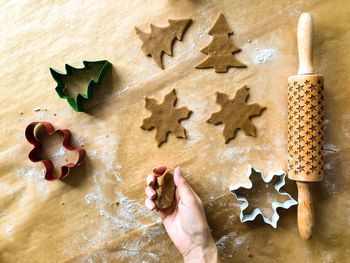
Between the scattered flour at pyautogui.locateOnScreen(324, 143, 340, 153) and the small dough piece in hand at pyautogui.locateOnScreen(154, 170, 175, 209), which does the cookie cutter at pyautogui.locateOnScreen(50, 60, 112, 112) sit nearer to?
the small dough piece in hand at pyautogui.locateOnScreen(154, 170, 175, 209)

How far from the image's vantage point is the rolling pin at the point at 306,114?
3.66 ft

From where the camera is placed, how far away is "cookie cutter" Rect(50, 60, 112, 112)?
1266 mm

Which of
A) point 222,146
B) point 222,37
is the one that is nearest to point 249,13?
point 222,37

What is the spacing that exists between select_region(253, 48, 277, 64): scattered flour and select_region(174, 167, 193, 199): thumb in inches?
15.7

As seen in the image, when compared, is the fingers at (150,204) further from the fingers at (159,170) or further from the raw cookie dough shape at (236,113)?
the raw cookie dough shape at (236,113)

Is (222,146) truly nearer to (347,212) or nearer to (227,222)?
(227,222)

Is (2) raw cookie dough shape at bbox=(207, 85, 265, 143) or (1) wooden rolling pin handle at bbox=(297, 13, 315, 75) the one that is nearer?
(1) wooden rolling pin handle at bbox=(297, 13, 315, 75)

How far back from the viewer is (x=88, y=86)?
1.26m

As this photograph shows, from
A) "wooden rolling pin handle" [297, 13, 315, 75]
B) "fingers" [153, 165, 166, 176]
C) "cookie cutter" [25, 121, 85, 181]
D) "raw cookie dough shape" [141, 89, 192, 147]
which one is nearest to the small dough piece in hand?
"fingers" [153, 165, 166, 176]

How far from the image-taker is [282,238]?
125 cm

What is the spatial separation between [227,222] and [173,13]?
66 centimetres

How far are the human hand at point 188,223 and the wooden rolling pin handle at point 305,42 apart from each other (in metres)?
0.46

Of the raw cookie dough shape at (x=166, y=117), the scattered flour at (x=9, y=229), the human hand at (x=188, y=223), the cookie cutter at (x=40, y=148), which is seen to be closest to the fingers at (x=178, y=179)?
the human hand at (x=188, y=223)

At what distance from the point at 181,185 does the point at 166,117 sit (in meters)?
0.21
